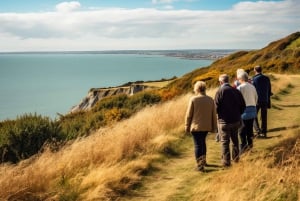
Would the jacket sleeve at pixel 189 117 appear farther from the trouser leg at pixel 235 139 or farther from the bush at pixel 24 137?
the bush at pixel 24 137

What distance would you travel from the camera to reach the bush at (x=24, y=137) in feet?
36.6

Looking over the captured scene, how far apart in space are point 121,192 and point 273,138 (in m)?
5.46

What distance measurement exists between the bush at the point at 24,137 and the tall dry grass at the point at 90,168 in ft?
8.57

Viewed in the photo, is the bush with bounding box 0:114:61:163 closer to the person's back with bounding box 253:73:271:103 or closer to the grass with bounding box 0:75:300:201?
the grass with bounding box 0:75:300:201

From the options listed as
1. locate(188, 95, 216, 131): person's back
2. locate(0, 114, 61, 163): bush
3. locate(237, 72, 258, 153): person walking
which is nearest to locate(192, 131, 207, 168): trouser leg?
locate(188, 95, 216, 131): person's back

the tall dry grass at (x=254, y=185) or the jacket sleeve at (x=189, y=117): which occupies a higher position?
the jacket sleeve at (x=189, y=117)

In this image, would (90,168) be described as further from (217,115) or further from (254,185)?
(254,185)

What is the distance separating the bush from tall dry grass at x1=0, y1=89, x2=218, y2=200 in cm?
261

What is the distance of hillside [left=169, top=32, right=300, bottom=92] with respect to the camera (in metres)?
41.7

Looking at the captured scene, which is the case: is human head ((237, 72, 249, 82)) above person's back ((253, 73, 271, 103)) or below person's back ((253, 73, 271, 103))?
above

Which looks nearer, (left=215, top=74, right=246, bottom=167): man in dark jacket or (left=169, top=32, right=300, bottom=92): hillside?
(left=215, top=74, right=246, bottom=167): man in dark jacket

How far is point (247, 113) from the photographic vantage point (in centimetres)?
903

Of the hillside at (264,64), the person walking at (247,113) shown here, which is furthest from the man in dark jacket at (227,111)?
the hillside at (264,64)

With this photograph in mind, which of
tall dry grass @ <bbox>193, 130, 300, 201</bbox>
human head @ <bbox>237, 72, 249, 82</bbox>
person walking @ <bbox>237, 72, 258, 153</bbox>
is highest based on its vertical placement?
human head @ <bbox>237, 72, 249, 82</bbox>
